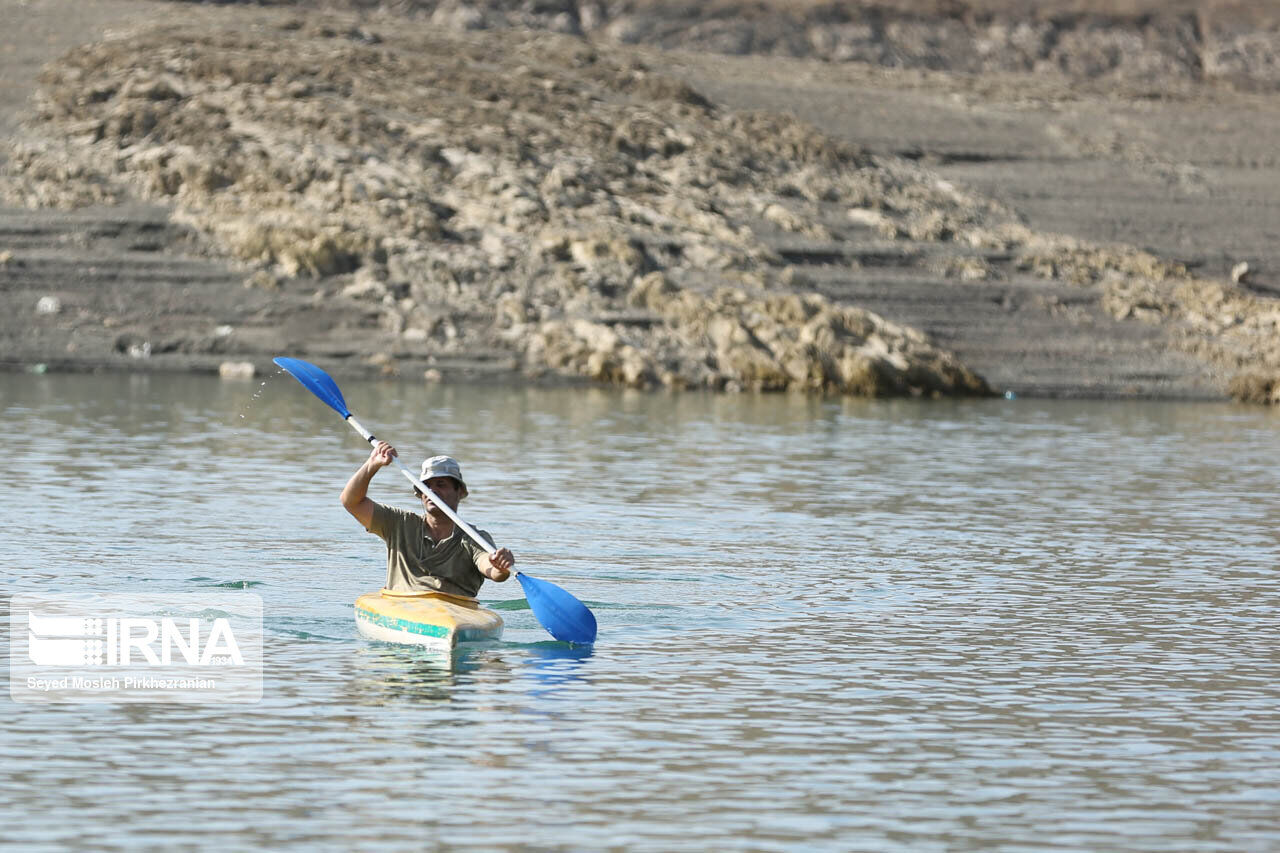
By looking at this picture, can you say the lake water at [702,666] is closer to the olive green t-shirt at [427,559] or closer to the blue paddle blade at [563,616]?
the blue paddle blade at [563,616]

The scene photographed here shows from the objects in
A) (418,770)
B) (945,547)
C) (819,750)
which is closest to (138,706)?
(418,770)

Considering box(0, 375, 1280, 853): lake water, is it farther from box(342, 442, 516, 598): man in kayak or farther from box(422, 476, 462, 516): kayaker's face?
box(422, 476, 462, 516): kayaker's face

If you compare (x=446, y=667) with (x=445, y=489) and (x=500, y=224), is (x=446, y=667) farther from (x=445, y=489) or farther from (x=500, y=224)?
(x=500, y=224)

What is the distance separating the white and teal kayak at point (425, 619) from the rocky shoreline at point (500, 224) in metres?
42.2

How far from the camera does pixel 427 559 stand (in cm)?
1546

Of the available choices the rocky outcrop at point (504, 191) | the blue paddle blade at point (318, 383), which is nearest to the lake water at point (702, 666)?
the blue paddle blade at point (318, 383)

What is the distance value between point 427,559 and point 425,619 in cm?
76

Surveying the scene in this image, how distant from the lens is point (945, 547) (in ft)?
74.9

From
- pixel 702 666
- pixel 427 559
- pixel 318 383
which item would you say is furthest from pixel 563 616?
pixel 318 383

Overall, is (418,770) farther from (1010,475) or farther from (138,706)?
(1010,475)

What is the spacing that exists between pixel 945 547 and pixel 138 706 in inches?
480

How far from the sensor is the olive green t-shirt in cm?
1541

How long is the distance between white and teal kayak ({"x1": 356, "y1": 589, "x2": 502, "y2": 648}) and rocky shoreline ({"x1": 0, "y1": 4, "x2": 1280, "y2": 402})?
42.2 m

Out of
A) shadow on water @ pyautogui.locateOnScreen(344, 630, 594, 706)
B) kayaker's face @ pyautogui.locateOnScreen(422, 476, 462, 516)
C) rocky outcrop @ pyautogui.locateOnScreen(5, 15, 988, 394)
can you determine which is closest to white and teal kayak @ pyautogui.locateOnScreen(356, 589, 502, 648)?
shadow on water @ pyautogui.locateOnScreen(344, 630, 594, 706)
